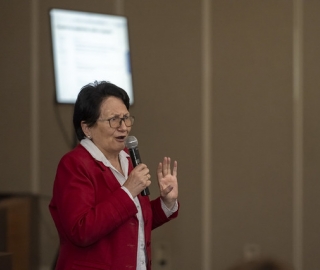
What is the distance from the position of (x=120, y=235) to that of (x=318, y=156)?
279 cm

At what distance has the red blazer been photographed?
69.9 inches

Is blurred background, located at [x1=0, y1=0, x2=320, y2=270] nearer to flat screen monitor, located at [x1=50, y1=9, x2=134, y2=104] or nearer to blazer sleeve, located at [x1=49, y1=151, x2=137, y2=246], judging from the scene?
flat screen monitor, located at [x1=50, y1=9, x2=134, y2=104]

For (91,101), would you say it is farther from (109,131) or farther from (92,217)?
(92,217)

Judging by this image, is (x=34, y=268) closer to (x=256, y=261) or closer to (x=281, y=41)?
(x=281, y=41)

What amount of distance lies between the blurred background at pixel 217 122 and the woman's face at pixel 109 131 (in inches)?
70.4

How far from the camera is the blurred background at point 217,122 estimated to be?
12.1 ft

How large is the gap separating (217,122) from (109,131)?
7.39 ft

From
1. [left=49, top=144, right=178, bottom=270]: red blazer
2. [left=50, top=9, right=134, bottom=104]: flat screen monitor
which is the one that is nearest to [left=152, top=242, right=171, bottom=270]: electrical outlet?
[left=50, top=9, right=134, bottom=104]: flat screen monitor

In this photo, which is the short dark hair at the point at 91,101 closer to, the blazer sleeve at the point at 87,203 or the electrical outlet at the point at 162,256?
the blazer sleeve at the point at 87,203

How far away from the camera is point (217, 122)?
4121mm

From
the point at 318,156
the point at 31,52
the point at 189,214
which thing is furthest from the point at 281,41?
the point at 31,52

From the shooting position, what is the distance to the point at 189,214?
405 cm

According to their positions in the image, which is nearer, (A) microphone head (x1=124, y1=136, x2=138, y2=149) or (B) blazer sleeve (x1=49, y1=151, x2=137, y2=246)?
(B) blazer sleeve (x1=49, y1=151, x2=137, y2=246)

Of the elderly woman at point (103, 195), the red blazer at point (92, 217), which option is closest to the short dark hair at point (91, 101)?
the elderly woman at point (103, 195)
